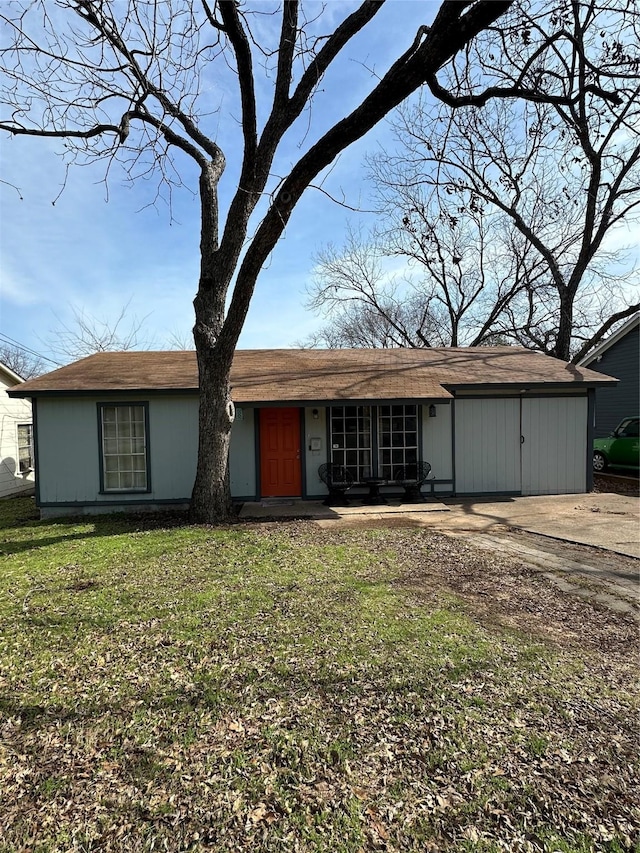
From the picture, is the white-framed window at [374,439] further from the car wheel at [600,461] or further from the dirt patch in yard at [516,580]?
the car wheel at [600,461]

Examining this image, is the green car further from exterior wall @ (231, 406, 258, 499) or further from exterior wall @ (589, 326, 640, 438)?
exterior wall @ (231, 406, 258, 499)

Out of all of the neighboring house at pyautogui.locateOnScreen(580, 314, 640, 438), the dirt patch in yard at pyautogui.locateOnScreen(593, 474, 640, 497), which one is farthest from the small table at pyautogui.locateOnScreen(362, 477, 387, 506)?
the neighboring house at pyautogui.locateOnScreen(580, 314, 640, 438)

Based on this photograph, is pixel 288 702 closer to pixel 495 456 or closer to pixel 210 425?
pixel 210 425

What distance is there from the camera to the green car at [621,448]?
13.4 m

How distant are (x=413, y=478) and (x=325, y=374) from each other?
3.15 m

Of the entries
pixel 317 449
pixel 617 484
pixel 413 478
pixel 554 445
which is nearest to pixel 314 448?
pixel 317 449

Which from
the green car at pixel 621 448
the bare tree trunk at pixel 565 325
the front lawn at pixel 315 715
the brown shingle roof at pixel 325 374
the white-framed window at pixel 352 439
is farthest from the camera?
the bare tree trunk at pixel 565 325

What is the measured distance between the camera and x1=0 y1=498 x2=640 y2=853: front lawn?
7.04ft

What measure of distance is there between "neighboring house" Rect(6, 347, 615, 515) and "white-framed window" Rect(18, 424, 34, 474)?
15.7 ft

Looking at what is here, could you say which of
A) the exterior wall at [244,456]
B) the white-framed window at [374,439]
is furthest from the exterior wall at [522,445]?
the exterior wall at [244,456]

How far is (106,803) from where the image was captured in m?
2.27

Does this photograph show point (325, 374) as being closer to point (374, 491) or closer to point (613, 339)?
point (374, 491)

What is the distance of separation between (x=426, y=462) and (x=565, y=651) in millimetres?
6746

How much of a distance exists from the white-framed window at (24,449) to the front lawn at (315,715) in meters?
10.6
